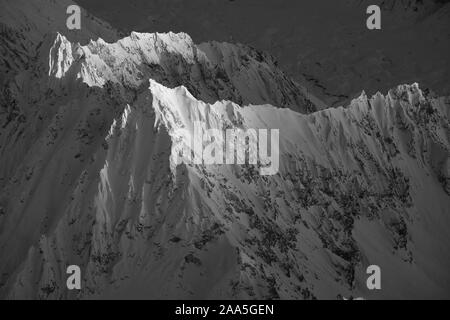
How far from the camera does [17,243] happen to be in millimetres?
184125

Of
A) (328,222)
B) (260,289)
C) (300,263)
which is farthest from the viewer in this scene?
(328,222)

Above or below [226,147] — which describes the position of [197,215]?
below

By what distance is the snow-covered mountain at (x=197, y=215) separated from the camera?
169 m

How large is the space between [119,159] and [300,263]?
25.8 meters

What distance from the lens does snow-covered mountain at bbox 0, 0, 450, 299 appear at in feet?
556

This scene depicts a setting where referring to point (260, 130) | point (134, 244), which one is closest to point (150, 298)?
point (134, 244)

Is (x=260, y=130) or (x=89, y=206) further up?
(x=260, y=130)

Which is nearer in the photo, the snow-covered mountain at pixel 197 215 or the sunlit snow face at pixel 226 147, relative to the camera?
the snow-covered mountain at pixel 197 215

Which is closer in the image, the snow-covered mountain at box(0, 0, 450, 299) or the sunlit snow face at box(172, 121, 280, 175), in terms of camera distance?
the snow-covered mountain at box(0, 0, 450, 299)

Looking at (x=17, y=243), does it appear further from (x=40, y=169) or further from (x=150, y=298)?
(x=150, y=298)

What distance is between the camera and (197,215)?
563 feet

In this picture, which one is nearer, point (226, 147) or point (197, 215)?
point (197, 215)

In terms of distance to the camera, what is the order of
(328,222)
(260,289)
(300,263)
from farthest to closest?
(328,222), (300,263), (260,289)
